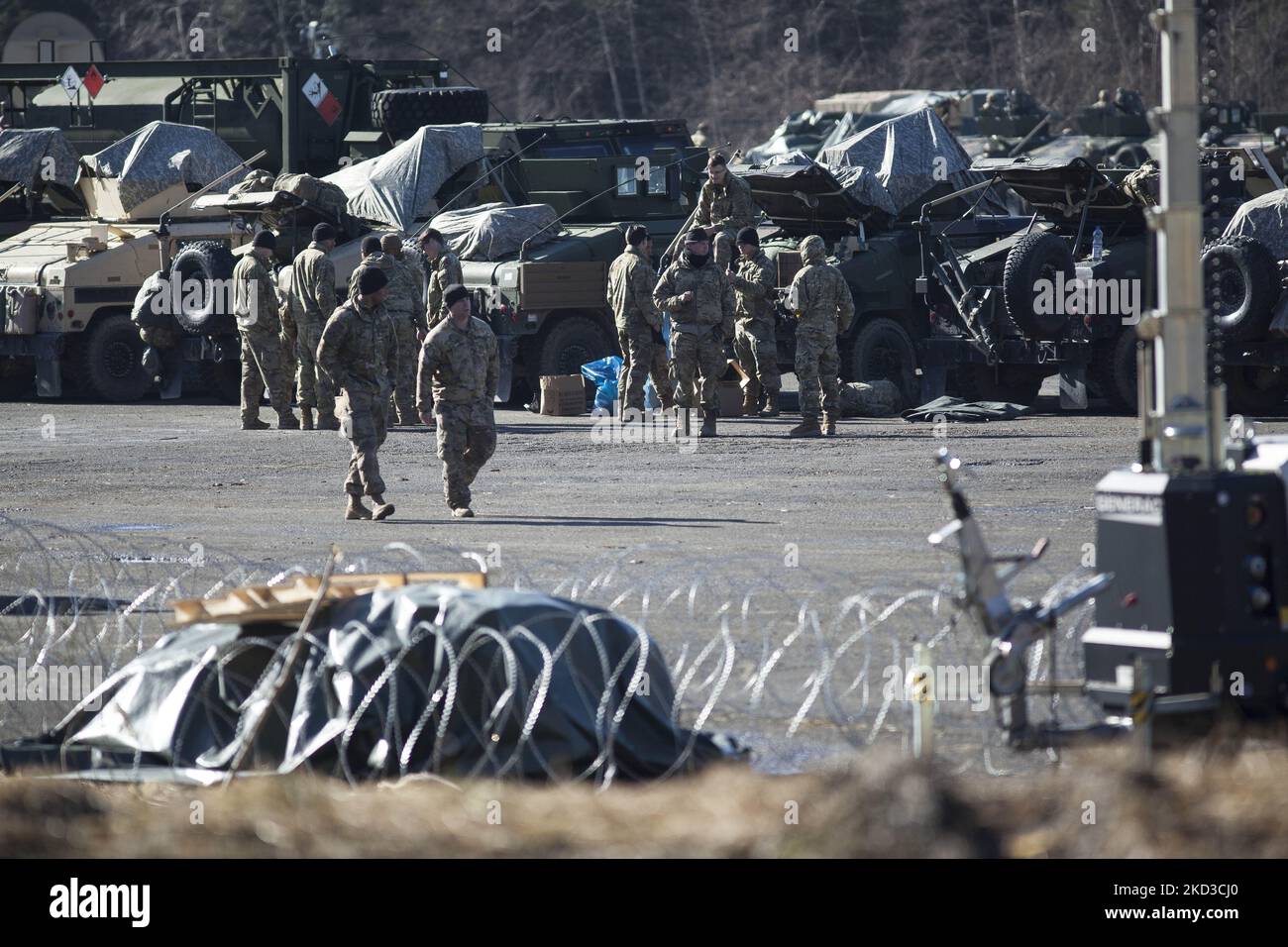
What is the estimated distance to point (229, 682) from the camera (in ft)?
23.9

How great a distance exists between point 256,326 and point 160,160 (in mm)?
5992

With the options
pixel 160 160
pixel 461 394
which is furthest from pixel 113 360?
pixel 461 394

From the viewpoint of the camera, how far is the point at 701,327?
58.6 ft

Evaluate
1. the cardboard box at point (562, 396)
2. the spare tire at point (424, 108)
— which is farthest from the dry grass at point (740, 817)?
the spare tire at point (424, 108)

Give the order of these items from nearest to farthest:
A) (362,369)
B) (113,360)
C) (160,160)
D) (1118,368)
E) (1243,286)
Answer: (362,369), (1243,286), (1118,368), (113,360), (160,160)

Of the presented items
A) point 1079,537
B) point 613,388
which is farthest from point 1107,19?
point 1079,537

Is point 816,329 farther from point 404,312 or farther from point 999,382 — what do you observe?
point 404,312

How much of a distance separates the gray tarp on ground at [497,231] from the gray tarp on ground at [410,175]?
106cm

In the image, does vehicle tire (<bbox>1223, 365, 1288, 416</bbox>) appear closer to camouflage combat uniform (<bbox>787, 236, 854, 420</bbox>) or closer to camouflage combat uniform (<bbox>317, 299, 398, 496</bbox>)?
camouflage combat uniform (<bbox>787, 236, 854, 420</bbox>)

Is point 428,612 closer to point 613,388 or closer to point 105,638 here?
point 105,638

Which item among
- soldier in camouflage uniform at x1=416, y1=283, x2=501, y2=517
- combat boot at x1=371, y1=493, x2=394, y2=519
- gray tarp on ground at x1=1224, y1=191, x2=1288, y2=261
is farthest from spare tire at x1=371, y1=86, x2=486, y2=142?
combat boot at x1=371, y1=493, x2=394, y2=519

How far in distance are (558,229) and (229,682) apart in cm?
1516

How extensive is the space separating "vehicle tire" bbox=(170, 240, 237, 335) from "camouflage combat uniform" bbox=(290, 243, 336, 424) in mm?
2427

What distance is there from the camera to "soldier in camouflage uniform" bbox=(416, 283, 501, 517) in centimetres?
1300
